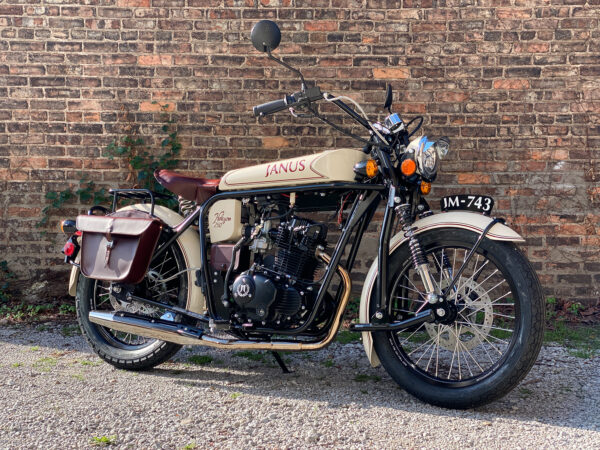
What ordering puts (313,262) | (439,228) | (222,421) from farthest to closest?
1. (313,262)
2. (439,228)
3. (222,421)

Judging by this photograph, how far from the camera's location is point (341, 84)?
4.44 metres

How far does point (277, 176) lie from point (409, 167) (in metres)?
0.66

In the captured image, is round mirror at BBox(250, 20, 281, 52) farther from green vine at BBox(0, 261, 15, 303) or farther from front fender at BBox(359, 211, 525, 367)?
green vine at BBox(0, 261, 15, 303)

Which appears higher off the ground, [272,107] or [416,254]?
[272,107]

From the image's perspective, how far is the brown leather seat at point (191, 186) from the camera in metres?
3.28

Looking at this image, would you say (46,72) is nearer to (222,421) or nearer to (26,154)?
(26,154)

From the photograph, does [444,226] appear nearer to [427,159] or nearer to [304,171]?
[427,159]

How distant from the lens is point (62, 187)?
4660 millimetres

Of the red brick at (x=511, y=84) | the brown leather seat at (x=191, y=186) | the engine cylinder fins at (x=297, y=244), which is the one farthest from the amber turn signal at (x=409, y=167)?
the red brick at (x=511, y=84)

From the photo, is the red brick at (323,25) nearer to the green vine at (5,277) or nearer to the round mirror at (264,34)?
the round mirror at (264,34)

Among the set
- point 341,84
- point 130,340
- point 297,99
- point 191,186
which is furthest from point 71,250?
point 341,84

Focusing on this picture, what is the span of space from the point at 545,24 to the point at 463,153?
1079 millimetres

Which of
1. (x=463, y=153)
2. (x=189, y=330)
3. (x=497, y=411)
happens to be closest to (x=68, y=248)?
(x=189, y=330)

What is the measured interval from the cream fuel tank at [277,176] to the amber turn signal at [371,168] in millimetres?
96
